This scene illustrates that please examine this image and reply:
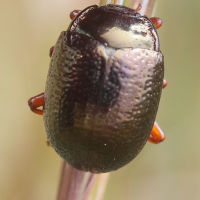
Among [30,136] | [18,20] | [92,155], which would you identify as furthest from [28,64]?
[92,155]

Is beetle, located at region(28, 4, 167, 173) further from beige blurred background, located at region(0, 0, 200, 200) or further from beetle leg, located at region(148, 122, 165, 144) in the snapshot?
beige blurred background, located at region(0, 0, 200, 200)

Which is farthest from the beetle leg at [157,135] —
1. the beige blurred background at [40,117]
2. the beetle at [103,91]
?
the beige blurred background at [40,117]

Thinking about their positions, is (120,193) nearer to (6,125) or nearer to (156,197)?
(156,197)

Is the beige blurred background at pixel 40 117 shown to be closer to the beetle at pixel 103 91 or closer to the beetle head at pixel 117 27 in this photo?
the beetle head at pixel 117 27

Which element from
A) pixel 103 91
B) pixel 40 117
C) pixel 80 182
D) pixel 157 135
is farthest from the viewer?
pixel 40 117

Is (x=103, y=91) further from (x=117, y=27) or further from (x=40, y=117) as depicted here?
(x=40, y=117)

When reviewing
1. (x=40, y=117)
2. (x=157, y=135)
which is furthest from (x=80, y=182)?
(x=40, y=117)
